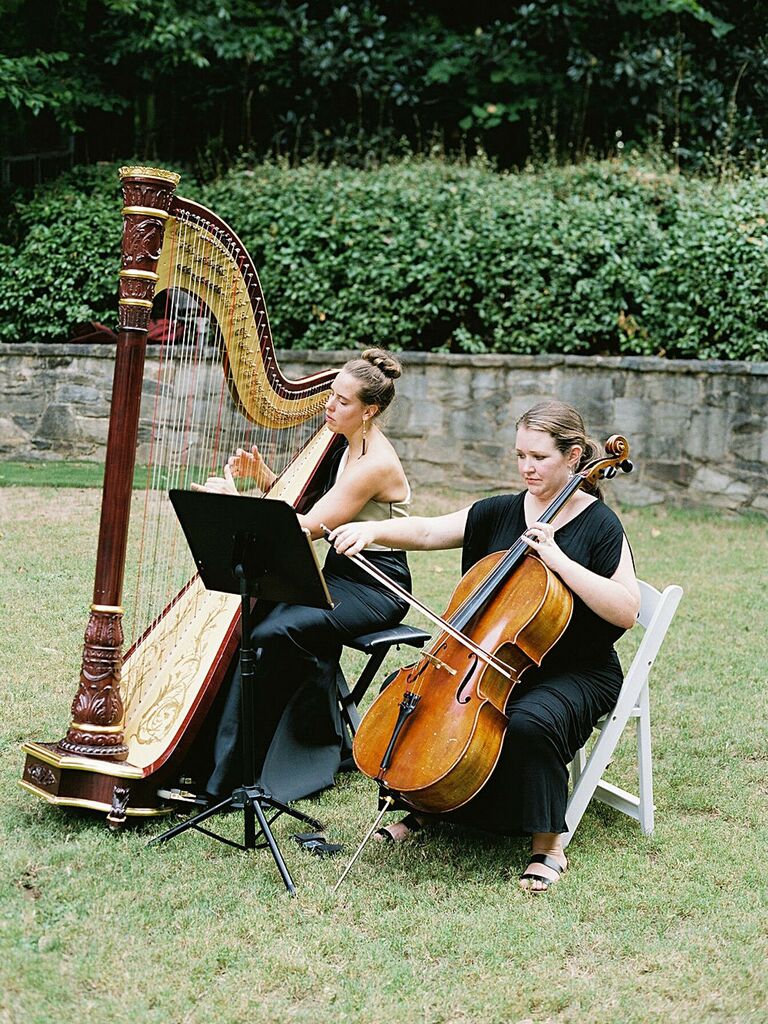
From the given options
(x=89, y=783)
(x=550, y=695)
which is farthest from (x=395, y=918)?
(x=89, y=783)

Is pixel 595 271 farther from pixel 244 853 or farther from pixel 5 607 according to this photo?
pixel 244 853

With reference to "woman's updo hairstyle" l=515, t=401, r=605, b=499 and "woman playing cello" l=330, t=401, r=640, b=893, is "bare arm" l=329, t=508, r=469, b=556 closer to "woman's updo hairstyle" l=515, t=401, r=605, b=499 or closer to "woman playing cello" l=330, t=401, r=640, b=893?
"woman playing cello" l=330, t=401, r=640, b=893

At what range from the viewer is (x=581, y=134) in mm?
12594

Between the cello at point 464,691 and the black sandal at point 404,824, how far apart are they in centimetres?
25

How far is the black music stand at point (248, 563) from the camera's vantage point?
3.23 meters

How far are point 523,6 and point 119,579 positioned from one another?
10.6 meters

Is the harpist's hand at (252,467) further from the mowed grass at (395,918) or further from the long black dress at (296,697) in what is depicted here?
the mowed grass at (395,918)

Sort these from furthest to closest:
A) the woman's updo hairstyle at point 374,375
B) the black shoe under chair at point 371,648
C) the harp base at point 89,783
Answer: the woman's updo hairstyle at point 374,375, the black shoe under chair at point 371,648, the harp base at point 89,783

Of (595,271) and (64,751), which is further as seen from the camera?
(595,271)

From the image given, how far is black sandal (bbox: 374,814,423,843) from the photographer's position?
3725mm

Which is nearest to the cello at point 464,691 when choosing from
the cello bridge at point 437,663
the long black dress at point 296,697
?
the cello bridge at point 437,663

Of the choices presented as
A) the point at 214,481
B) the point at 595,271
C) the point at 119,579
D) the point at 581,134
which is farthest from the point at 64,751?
the point at 581,134

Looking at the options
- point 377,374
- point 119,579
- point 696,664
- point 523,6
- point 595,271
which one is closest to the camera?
point 119,579

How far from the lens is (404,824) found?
12.4ft
